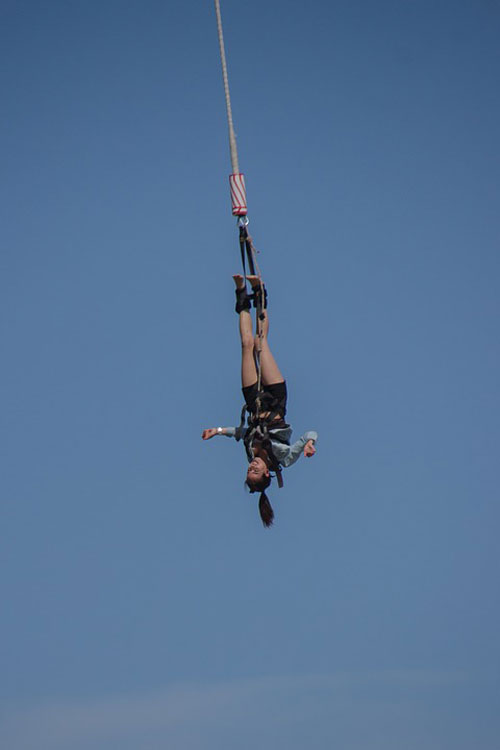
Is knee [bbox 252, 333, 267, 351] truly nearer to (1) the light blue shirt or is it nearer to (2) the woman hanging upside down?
(2) the woman hanging upside down

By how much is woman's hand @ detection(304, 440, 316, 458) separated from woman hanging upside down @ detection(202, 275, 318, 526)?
14cm

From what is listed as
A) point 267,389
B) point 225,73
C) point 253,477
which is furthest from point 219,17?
point 253,477

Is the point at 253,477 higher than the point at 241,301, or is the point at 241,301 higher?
the point at 241,301

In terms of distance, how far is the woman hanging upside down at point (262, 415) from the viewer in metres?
16.7

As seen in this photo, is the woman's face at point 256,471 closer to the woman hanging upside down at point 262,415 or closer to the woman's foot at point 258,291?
the woman hanging upside down at point 262,415

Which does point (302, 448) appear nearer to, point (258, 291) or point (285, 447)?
point (285, 447)

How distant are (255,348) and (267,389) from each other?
2.25 ft

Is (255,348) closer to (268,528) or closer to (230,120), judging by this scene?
(268,528)

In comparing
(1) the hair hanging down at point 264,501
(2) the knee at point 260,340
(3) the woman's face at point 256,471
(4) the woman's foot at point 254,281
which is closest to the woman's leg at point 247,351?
(2) the knee at point 260,340

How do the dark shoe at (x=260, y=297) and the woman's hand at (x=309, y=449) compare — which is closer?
the woman's hand at (x=309, y=449)

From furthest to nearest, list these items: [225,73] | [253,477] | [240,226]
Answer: [253,477] < [240,226] < [225,73]

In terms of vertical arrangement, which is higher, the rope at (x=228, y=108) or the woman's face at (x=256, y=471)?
the rope at (x=228, y=108)

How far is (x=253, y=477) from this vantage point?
16.6 m

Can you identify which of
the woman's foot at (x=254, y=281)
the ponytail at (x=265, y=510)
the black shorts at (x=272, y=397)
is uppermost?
the woman's foot at (x=254, y=281)
